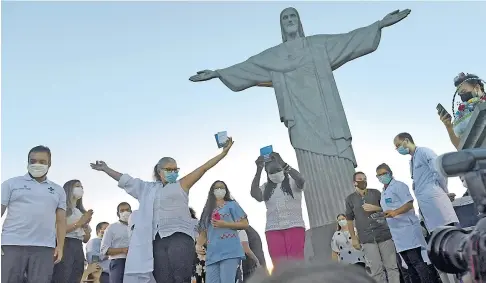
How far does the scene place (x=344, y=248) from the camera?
5.99 metres

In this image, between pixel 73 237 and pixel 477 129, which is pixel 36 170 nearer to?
pixel 73 237

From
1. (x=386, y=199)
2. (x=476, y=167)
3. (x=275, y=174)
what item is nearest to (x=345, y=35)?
(x=275, y=174)

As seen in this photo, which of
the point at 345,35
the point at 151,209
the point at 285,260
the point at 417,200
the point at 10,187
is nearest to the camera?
the point at 285,260

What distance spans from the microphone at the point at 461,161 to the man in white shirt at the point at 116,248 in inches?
173

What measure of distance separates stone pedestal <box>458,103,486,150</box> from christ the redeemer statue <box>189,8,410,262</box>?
4.08 metres

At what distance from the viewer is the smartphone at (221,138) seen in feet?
15.5

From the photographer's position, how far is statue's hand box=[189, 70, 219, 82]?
346 inches

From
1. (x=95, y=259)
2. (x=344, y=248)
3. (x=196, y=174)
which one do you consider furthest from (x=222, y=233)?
(x=95, y=259)

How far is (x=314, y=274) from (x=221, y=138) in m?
4.12

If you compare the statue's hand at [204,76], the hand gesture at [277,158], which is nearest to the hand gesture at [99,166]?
the hand gesture at [277,158]

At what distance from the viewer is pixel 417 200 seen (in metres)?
4.59

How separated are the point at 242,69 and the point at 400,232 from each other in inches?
204

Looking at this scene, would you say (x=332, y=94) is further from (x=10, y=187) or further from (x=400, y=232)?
(x=10, y=187)

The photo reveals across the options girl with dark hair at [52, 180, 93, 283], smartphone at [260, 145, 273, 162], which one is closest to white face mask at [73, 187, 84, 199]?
girl with dark hair at [52, 180, 93, 283]
